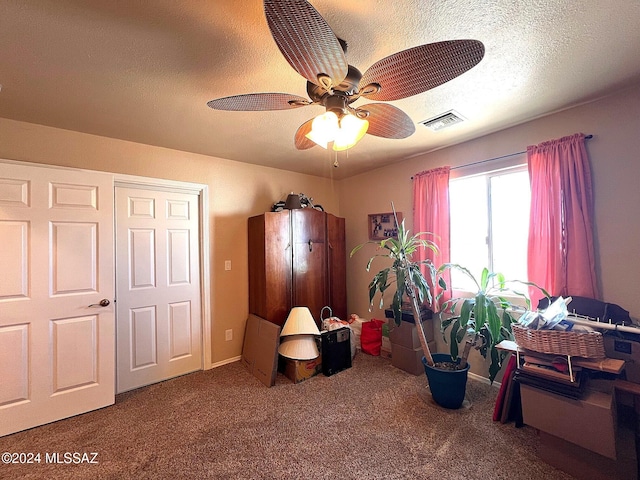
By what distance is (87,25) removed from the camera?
1.23 meters

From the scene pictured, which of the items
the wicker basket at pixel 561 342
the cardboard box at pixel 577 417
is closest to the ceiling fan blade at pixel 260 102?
the wicker basket at pixel 561 342

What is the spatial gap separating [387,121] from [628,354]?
214 centimetres

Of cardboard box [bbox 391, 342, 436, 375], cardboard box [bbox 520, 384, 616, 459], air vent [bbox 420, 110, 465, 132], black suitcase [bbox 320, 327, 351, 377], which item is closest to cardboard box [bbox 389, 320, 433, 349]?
cardboard box [bbox 391, 342, 436, 375]

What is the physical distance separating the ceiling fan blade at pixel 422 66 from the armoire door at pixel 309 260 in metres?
2.09

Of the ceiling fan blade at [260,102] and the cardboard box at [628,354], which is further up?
the ceiling fan blade at [260,102]

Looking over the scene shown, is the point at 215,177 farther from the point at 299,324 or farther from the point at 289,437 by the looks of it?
the point at 289,437

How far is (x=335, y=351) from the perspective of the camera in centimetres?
283

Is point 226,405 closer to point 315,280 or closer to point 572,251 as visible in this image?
point 315,280

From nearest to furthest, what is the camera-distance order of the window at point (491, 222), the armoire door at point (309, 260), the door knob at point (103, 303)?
the door knob at point (103, 303) < the window at point (491, 222) < the armoire door at point (309, 260)

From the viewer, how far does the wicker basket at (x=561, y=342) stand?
154 centimetres

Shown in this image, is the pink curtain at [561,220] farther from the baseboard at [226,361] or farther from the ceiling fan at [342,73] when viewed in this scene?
the baseboard at [226,361]

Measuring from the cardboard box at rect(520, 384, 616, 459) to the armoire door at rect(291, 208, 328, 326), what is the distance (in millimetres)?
2105

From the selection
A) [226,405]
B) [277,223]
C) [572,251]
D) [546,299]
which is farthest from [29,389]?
[572,251]

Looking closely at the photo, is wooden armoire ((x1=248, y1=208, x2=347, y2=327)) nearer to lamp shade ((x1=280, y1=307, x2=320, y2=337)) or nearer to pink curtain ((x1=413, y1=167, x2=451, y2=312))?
lamp shade ((x1=280, y1=307, x2=320, y2=337))
